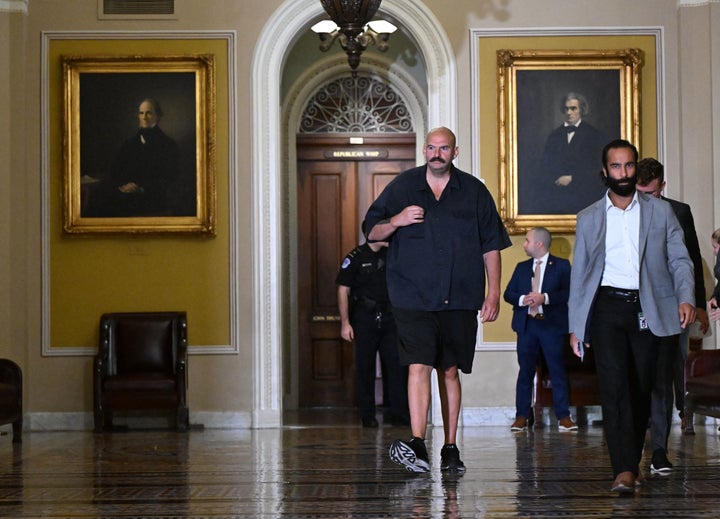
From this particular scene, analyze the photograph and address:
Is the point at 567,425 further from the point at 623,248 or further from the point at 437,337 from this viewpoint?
the point at 623,248

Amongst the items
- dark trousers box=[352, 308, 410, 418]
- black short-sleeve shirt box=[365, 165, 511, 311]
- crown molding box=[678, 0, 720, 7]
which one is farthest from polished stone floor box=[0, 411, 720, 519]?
crown molding box=[678, 0, 720, 7]

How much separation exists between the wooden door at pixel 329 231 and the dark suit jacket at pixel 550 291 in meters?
3.35

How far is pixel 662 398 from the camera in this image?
592cm

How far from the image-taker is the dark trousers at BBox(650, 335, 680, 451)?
5.73m

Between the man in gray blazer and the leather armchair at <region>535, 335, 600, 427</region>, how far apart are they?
Answer: 401cm

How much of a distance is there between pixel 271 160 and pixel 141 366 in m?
2.04

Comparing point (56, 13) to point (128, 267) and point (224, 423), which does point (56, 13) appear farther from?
Answer: point (224, 423)

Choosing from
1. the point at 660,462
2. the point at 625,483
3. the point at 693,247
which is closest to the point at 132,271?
the point at 693,247

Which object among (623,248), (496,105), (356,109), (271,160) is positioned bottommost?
(623,248)

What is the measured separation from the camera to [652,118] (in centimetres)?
1016

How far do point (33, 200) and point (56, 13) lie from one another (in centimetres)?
159

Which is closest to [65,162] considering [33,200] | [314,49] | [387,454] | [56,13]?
[33,200]

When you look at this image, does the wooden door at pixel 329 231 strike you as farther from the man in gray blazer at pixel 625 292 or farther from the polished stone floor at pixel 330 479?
the man in gray blazer at pixel 625 292

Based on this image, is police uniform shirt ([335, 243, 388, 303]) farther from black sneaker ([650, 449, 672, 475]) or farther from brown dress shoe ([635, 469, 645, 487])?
brown dress shoe ([635, 469, 645, 487])
